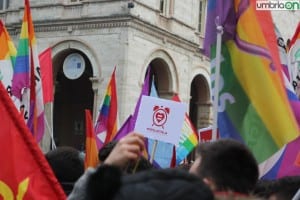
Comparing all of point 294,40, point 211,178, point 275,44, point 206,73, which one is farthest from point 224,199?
point 206,73

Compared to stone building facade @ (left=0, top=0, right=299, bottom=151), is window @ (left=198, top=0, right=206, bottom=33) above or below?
above

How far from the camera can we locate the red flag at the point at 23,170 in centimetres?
280

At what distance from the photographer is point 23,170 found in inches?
112

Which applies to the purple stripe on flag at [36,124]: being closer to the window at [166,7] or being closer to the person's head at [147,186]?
the person's head at [147,186]

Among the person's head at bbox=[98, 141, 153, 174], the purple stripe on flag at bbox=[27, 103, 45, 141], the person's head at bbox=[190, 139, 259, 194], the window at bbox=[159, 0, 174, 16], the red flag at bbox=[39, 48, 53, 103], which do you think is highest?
the window at bbox=[159, 0, 174, 16]

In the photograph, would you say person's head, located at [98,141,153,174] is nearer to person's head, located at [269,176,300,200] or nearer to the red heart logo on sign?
person's head, located at [269,176,300,200]

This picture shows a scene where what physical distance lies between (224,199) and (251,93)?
2.66 meters

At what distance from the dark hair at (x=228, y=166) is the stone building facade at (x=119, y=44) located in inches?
580

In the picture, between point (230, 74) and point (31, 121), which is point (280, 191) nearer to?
point (230, 74)

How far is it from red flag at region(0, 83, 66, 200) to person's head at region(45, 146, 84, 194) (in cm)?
54

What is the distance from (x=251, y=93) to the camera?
452 centimetres

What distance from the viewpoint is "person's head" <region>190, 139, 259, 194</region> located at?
6.95 feet

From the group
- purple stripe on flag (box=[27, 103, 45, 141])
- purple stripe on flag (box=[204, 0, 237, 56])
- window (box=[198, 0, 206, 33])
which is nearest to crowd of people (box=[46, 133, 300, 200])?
purple stripe on flag (box=[204, 0, 237, 56])

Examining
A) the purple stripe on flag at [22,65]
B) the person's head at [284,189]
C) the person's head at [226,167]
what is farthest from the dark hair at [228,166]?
the purple stripe on flag at [22,65]
